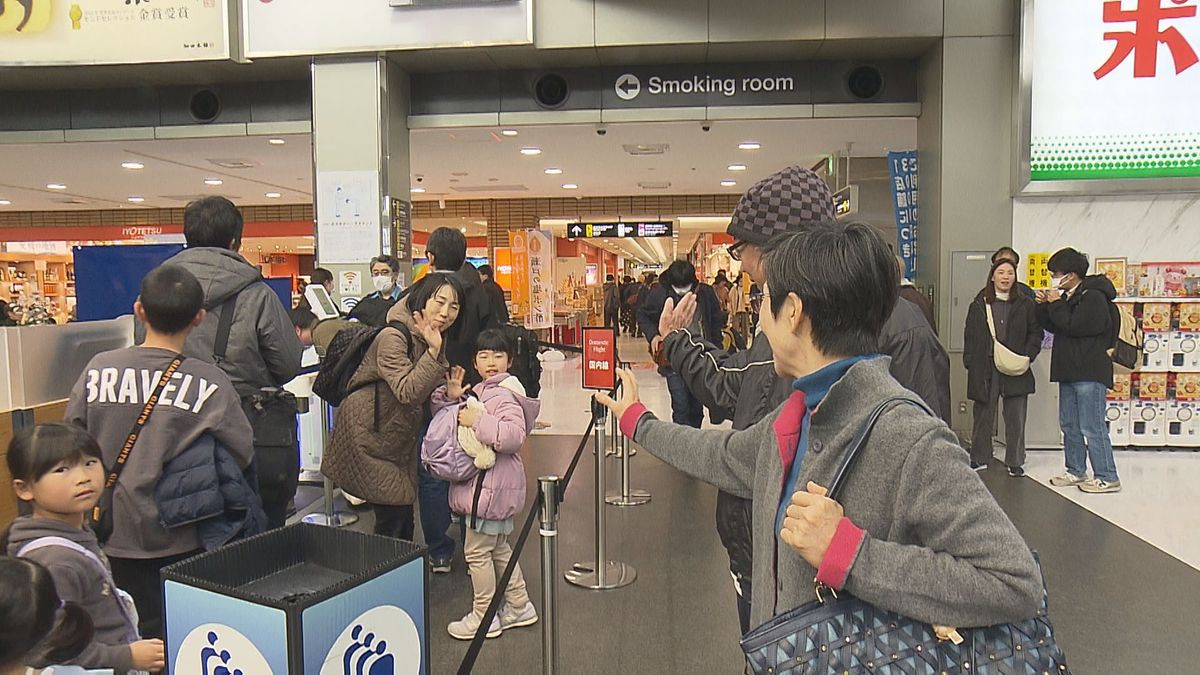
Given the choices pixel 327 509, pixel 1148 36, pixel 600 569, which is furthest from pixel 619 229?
pixel 600 569

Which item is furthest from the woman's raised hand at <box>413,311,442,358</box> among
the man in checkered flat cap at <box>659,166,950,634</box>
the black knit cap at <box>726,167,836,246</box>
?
the black knit cap at <box>726,167,836,246</box>

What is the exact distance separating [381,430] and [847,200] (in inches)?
281

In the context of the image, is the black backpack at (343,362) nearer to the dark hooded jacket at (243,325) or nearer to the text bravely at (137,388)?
the dark hooded jacket at (243,325)

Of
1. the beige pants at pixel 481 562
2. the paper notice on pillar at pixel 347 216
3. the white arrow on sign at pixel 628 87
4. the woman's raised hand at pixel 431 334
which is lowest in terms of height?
the beige pants at pixel 481 562

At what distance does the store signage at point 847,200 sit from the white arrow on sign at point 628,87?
3.27m

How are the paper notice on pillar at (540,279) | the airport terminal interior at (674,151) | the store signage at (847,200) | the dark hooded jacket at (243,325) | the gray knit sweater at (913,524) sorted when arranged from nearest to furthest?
the gray knit sweater at (913,524), the dark hooded jacket at (243,325), the airport terminal interior at (674,151), the store signage at (847,200), the paper notice on pillar at (540,279)

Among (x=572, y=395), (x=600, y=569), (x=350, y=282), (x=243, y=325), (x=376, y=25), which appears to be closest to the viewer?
(x=243, y=325)

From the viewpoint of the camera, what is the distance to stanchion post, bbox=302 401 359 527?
4.31 metres

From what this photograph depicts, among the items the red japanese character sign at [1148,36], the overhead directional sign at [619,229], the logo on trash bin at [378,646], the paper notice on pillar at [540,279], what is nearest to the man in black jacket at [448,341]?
the logo on trash bin at [378,646]

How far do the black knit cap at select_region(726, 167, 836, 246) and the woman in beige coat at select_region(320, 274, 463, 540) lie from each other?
1.61 m

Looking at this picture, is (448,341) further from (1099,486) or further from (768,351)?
(1099,486)

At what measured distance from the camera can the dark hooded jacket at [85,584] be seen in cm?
162

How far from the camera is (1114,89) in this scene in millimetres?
5801

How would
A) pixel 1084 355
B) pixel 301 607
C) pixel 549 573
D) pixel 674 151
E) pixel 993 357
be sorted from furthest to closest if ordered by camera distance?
pixel 674 151
pixel 993 357
pixel 1084 355
pixel 549 573
pixel 301 607
